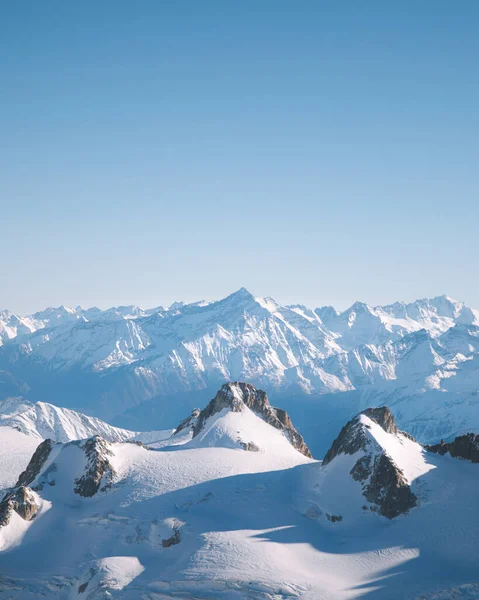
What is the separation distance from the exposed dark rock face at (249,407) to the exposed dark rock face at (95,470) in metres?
34.8

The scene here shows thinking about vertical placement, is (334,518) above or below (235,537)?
below

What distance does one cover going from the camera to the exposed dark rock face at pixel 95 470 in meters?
118

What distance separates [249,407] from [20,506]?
69.2m

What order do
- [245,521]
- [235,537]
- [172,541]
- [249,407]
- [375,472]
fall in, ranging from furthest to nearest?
[249,407] → [375,472] → [245,521] → [172,541] → [235,537]

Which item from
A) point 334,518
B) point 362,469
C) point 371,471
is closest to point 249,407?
point 362,469

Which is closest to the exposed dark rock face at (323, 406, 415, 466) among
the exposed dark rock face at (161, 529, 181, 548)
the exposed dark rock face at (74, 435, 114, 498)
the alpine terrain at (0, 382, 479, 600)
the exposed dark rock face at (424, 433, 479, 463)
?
the alpine terrain at (0, 382, 479, 600)

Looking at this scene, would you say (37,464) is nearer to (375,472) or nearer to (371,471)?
(371,471)

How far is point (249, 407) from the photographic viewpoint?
6383 inches

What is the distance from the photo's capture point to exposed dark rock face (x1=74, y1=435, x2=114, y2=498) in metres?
118

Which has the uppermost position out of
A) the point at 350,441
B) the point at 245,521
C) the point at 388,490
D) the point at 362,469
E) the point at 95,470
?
the point at 95,470

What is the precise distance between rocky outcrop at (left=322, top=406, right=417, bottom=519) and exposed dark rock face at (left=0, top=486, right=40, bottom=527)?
58635mm

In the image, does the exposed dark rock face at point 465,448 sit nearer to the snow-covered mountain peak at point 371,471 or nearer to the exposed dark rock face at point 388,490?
the snow-covered mountain peak at point 371,471


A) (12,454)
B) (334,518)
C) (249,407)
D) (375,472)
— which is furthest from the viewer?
(12,454)

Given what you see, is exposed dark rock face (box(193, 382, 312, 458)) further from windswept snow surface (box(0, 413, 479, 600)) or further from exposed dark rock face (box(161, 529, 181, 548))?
exposed dark rock face (box(161, 529, 181, 548))
